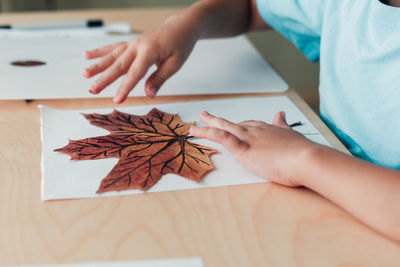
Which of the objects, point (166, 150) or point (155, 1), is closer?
point (166, 150)

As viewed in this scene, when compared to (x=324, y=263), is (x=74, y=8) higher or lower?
lower

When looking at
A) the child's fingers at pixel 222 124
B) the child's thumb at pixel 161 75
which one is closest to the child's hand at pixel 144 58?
the child's thumb at pixel 161 75

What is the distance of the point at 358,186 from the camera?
1.25ft

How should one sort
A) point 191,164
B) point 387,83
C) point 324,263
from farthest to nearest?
point 387,83 < point 191,164 < point 324,263

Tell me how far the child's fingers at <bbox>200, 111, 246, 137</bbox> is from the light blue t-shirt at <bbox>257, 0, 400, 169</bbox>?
0.20 meters

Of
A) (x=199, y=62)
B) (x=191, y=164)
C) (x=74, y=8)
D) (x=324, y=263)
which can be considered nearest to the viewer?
(x=324, y=263)

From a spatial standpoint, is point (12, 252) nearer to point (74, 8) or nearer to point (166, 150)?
point (166, 150)

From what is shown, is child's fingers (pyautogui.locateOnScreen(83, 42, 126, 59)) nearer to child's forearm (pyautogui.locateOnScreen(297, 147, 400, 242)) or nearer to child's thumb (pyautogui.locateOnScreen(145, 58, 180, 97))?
child's thumb (pyautogui.locateOnScreen(145, 58, 180, 97))

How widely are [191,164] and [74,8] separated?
1794 millimetres

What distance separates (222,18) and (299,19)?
12cm

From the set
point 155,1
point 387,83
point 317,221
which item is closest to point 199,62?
point 387,83

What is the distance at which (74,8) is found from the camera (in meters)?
2.03

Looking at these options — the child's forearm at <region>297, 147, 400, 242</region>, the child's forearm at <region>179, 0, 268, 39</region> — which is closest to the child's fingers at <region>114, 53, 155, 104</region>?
the child's forearm at <region>179, 0, 268, 39</region>

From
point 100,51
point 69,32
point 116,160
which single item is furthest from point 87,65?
point 116,160
